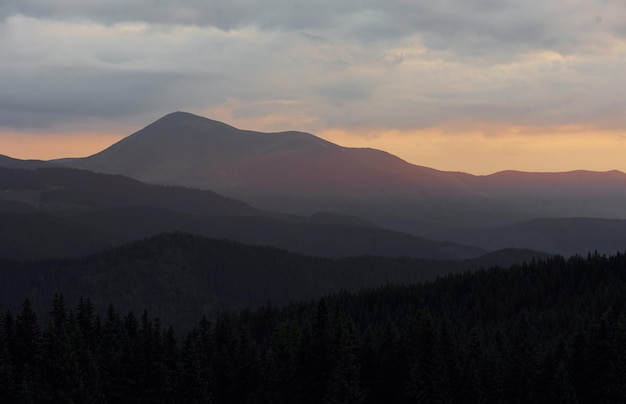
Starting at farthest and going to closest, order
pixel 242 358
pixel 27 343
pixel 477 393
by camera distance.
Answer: pixel 242 358 < pixel 27 343 < pixel 477 393

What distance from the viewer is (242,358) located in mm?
95812

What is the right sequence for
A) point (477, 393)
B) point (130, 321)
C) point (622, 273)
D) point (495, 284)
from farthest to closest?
point (495, 284)
point (622, 273)
point (130, 321)
point (477, 393)

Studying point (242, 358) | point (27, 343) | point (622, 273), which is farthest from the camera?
point (622, 273)

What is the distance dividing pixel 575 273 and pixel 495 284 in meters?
16.9

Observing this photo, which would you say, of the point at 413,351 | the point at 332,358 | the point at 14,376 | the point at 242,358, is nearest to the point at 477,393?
the point at 413,351

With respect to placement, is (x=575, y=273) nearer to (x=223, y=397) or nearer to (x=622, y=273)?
(x=622, y=273)

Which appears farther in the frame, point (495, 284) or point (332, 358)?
point (495, 284)

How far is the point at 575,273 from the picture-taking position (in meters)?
170

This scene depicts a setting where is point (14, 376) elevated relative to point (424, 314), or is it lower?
lower

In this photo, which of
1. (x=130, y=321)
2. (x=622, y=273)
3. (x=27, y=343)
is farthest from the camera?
(x=622, y=273)

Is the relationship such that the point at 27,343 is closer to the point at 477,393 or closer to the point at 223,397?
the point at 223,397

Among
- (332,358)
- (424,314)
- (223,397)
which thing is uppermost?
(424,314)

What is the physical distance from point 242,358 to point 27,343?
24.5m

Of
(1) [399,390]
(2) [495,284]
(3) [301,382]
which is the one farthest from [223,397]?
(2) [495,284]
